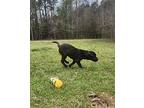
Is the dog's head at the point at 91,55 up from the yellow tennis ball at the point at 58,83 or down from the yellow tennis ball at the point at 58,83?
up

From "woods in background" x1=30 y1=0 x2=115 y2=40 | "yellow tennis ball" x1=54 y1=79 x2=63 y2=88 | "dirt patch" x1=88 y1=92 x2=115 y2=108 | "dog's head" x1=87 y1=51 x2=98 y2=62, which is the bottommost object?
"dirt patch" x1=88 y1=92 x2=115 y2=108

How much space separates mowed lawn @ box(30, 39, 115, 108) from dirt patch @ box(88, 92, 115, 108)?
2 cm

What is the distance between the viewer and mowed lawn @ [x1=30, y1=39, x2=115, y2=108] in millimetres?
2318

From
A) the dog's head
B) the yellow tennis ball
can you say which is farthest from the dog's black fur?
the yellow tennis ball

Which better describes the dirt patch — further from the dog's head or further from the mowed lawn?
the dog's head

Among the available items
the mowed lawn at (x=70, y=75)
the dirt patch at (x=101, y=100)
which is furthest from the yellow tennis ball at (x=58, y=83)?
the dirt patch at (x=101, y=100)

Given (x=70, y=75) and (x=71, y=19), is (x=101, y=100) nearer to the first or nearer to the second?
(x=70, y=75)

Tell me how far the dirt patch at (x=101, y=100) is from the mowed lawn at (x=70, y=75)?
0.02m

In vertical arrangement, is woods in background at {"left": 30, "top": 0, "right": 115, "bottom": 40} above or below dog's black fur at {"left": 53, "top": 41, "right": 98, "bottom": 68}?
above

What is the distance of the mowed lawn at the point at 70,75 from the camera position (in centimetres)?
232

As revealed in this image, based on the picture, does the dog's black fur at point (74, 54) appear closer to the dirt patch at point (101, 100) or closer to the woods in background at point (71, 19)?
the woods in background at point (71, 19)
